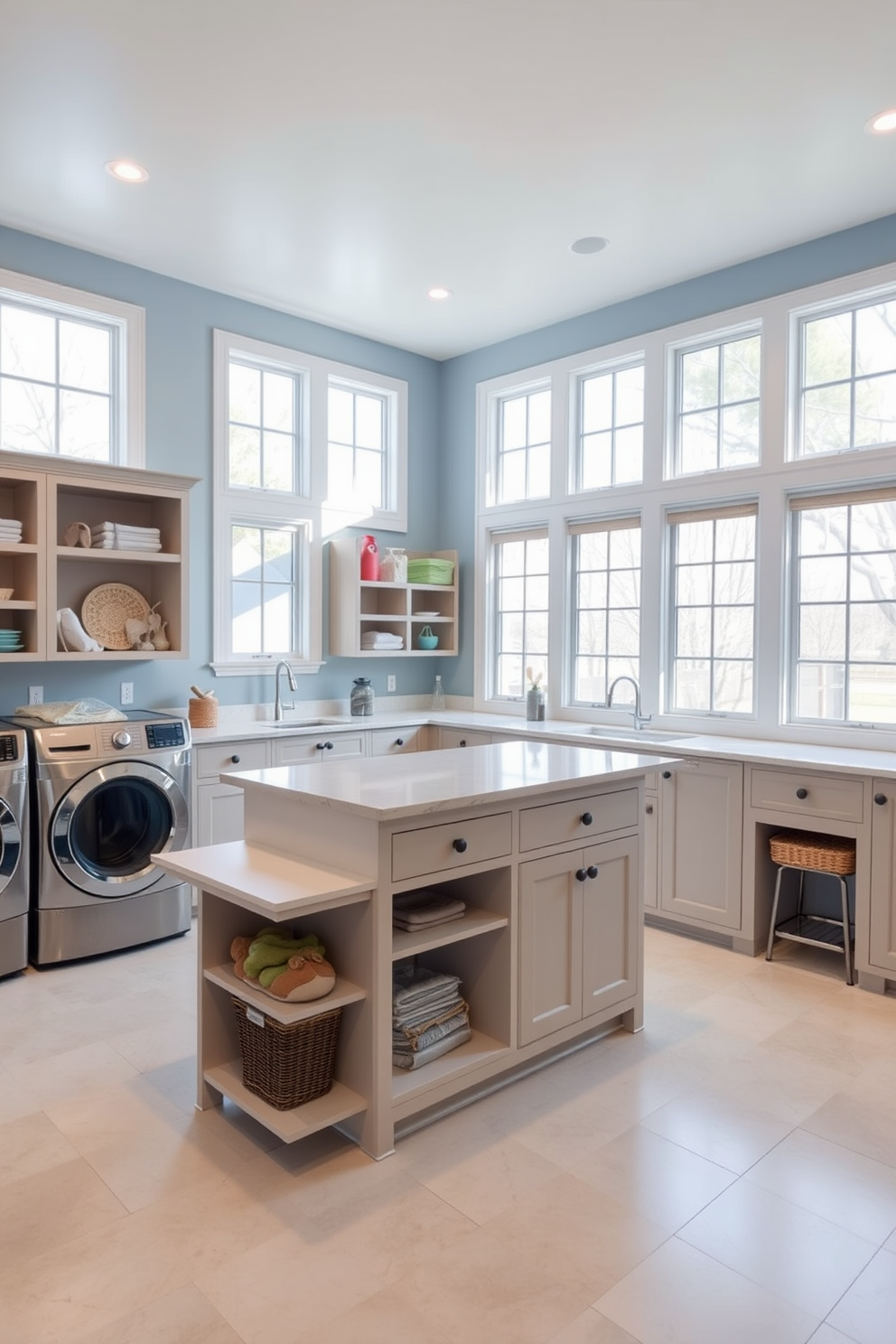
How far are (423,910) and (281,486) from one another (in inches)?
128

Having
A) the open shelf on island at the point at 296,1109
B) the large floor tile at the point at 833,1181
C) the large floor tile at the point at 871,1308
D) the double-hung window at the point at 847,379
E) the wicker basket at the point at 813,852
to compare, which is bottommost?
the large floor tile at the point at 871,1308

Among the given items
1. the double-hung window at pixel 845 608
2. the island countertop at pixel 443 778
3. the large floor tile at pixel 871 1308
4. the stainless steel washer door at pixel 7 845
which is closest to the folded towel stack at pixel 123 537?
the stainless steel washer door at pixel 7 845

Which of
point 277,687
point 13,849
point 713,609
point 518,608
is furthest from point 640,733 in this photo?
point 13,849

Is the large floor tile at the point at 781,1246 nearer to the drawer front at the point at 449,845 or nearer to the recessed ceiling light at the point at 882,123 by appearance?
the drawer front at the point at 449,845

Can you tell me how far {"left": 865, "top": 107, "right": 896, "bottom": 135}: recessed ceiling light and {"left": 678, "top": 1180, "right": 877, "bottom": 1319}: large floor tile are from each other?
3452 millimetres

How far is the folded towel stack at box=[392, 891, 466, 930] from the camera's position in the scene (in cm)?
237

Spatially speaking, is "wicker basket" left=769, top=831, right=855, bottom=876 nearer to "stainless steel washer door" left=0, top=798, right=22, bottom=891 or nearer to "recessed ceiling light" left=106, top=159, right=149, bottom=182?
"stainless steel washer door" left=0, top=798, right=22, bottom=891

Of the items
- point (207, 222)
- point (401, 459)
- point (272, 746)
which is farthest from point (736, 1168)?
point (401, 459)

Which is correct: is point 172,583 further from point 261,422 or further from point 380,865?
point 380,865

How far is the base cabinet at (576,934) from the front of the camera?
2.57 meters

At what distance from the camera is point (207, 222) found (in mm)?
3879

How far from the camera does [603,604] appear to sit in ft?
16.4

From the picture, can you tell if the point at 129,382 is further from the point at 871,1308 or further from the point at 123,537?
the point at 871,1308

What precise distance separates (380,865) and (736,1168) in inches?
46.6
